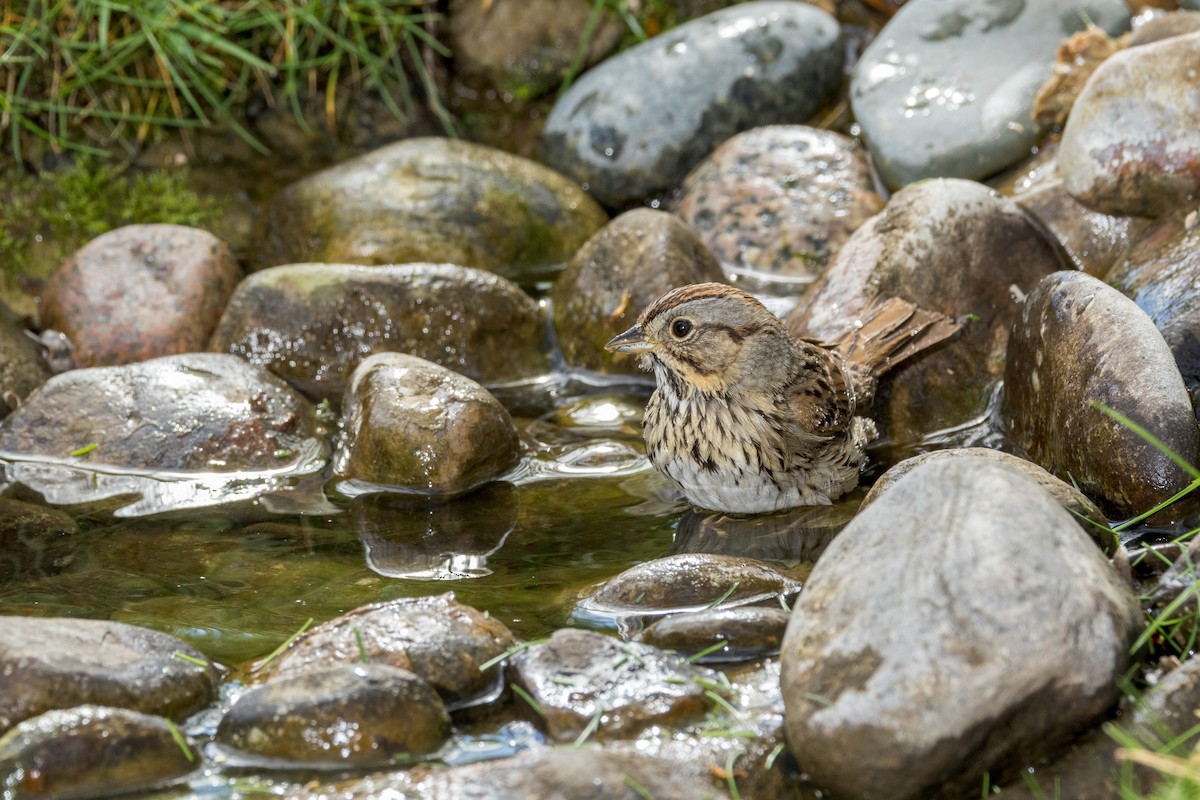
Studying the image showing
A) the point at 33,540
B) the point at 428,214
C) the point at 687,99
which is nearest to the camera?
the point at 33,540

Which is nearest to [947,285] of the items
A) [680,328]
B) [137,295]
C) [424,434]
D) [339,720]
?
[680,328]

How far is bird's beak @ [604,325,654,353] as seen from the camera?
549 cm

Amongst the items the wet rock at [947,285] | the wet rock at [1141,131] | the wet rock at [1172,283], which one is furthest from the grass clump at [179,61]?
the wet rock at [1172,283]

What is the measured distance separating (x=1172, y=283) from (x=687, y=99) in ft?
13.1

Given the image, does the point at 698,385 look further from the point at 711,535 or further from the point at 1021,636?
the point at 1021,636

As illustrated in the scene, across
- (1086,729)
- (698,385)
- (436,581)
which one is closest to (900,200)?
(698,385)

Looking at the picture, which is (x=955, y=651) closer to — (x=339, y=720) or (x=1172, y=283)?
(x=339, y=720)

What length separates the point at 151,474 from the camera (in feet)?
19.9

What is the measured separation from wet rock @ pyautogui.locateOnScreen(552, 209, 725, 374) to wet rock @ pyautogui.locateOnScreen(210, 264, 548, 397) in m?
0.45

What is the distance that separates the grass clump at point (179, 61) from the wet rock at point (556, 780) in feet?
19.6

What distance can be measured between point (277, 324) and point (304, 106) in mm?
2580

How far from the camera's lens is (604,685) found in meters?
3.88

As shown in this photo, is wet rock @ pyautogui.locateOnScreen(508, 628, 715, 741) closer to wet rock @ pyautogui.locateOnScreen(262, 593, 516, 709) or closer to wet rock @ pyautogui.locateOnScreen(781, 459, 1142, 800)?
wet rock @ pyautogui.locateOnScreen(262, 593, 516, 709)

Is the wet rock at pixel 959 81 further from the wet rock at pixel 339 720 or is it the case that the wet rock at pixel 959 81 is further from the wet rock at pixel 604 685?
the wet rock at pixel 339 720
